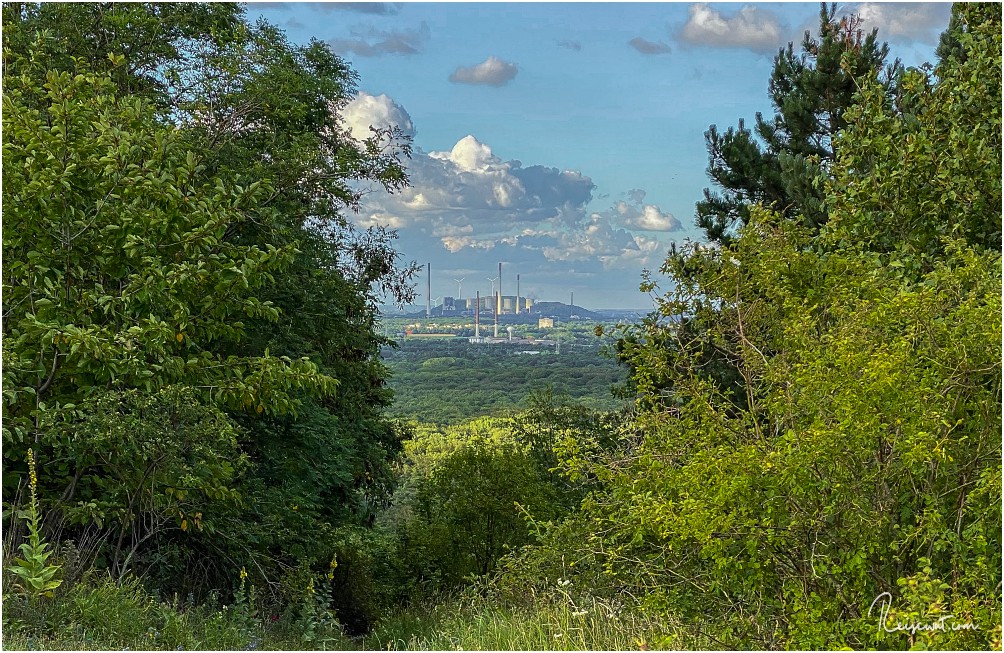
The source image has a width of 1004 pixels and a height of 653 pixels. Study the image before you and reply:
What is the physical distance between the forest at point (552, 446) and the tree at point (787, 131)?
5.59m

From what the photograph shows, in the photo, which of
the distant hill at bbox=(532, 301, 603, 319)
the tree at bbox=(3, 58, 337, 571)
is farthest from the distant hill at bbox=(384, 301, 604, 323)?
the tree at bbox=(3, 58, 337, 571)

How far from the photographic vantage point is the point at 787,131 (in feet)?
63.5

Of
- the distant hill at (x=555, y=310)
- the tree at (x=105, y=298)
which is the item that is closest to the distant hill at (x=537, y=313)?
the distant hill at (x=555, y=310)

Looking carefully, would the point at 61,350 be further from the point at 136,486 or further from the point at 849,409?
the point at 849,409

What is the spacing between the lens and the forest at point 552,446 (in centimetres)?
632

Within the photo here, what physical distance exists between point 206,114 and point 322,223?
342cm

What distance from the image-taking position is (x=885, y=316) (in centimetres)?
678

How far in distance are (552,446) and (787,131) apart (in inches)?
482

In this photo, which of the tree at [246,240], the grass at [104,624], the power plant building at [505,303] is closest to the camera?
the grass at [104,624]

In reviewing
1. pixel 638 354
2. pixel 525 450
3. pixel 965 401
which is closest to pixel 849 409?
pixel 965 401

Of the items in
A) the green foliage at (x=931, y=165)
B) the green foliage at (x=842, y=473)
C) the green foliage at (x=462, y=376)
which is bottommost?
the green foliage at (x=462, y=376)

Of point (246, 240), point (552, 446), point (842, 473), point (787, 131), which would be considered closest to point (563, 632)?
point (842, 473)

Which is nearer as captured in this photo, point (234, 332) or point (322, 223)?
point (234, 332)

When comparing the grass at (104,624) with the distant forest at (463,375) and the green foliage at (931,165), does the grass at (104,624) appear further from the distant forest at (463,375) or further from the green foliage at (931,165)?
the distant forest at (463,375)
